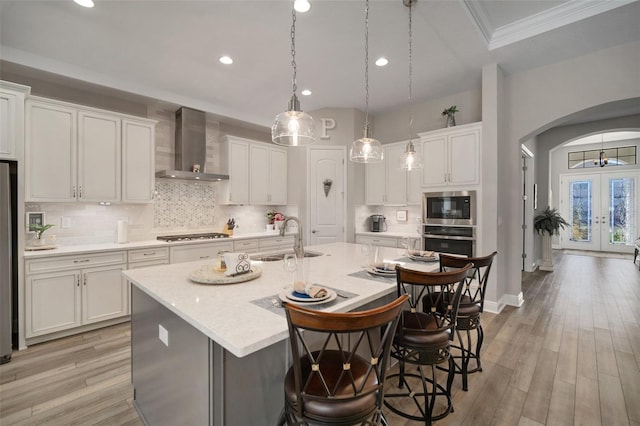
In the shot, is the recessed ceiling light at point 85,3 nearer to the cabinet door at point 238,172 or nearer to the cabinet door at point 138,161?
the cabinet door at point 138,161

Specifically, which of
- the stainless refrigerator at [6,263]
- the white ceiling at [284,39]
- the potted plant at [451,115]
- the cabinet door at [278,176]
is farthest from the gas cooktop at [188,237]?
the potted plant at [451,115]

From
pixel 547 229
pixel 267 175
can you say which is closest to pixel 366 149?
pixel 267 175

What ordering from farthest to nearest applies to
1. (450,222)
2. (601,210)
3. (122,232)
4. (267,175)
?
(601,210) < (267,175) < (450,222) < (122,232)

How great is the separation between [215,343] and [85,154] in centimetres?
344

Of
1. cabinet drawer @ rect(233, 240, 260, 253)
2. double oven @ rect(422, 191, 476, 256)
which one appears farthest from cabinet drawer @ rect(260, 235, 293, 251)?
double oven @ rect(422, 191, 476, 256)

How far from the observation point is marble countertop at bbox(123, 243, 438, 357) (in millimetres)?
1076

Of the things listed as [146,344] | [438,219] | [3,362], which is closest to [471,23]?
[438,219]

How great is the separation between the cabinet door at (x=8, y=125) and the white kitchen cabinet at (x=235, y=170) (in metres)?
2.52

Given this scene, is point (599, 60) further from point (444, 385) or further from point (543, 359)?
point (444, 385)

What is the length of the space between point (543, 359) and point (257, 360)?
271 cm

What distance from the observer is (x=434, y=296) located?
204 centimetres

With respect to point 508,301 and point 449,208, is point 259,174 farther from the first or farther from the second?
point 508,301

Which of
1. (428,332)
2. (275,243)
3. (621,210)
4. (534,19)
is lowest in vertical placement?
(428,332)

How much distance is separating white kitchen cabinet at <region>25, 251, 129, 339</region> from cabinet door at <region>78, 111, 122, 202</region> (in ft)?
2.58
